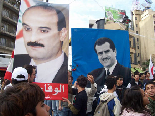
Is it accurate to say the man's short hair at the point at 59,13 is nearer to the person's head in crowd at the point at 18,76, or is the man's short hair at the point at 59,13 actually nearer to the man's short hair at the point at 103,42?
the person's head in crowd at the point at 18,76

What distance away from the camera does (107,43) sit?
4.83 meters

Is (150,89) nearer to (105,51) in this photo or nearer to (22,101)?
(105,51)

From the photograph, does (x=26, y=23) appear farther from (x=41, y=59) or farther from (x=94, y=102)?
(x=94, y=102)

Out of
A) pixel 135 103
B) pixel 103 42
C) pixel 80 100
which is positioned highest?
pixel 103 42

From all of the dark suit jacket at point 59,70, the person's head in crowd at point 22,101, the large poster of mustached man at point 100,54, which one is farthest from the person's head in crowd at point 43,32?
the person's head in crowd at point 22,101

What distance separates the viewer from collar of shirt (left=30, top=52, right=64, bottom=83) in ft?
10.2

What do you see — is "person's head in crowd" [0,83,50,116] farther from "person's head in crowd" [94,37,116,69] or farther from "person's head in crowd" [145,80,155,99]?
"person's head in crowd" [94,37,116,69]

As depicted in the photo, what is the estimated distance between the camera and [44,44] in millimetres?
3229

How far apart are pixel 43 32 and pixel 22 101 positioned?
7.83 feet

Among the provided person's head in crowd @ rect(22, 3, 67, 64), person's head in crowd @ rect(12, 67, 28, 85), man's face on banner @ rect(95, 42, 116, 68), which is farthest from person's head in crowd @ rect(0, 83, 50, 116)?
man's face on banner @ rect(95, 42, 116, 68)

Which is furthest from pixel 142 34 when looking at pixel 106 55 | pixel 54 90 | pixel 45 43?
pixel 54 90

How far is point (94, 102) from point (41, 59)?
1.55m

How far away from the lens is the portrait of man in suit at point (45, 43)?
3141 millimetres

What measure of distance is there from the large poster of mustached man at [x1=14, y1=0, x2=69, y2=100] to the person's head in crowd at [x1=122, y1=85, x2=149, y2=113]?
113 cm
